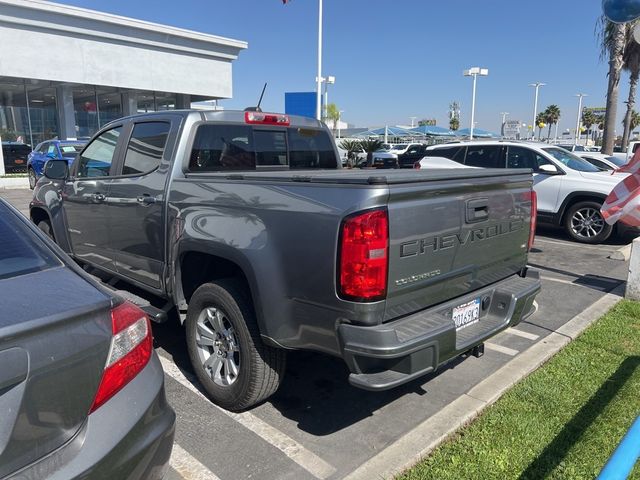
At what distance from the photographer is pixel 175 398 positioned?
3484 millimetres

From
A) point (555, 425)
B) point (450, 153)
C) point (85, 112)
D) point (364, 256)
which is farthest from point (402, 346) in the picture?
point (85, 112)

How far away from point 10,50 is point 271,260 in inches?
876

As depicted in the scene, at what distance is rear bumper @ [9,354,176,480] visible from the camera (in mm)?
1601

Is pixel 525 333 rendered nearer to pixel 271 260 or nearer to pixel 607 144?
pixel 271 260

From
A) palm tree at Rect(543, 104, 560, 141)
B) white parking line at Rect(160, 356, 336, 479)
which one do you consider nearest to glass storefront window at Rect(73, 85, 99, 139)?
white parking line at Rect(160, 356, 336, 479)

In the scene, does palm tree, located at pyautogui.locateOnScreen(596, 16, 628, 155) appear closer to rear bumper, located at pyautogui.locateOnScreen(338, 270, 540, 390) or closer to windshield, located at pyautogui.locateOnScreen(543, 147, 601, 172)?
windshield, located at pyautogui.locateOnScreen(543, 147, 601, 172)

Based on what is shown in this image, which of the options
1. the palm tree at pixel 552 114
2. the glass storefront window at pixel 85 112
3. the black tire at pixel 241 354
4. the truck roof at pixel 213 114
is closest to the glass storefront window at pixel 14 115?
the glass storefront window at pixel 85 112

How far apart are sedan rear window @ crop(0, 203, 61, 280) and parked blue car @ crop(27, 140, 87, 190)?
13672mm

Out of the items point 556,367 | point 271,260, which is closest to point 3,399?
point 271,260

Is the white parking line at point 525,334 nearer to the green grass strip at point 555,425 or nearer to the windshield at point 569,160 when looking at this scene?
the green grass strip at point 555,425

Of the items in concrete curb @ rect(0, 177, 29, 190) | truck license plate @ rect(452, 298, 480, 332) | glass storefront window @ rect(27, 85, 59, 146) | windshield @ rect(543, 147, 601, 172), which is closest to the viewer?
truck license plate @ rect(452, 298, 480, 332)

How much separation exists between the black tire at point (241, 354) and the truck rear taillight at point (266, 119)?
5.35 ft

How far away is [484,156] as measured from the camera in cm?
1041

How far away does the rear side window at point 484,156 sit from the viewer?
402 inches
